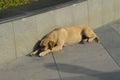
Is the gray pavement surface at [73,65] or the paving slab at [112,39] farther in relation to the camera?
the paving slab at [112,39]

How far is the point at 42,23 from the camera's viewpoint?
9.36m

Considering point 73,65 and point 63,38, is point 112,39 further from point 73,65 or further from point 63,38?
point 73,65

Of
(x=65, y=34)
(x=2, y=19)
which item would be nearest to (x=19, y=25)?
(x=2, y=19)

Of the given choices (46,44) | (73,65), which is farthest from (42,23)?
(73,65)

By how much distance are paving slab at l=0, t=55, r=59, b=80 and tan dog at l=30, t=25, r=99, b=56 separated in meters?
0.30

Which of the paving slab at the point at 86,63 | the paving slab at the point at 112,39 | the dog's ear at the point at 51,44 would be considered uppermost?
the dog's ear at the point at 51,44

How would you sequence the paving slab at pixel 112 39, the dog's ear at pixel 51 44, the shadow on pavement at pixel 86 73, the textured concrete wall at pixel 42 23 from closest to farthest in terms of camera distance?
the shadow on pavement at pixel 86 73, the textured concrete wall at pixel 42 23, the paving slab at pixel 112 39, the dog's ear at pixel 51 44

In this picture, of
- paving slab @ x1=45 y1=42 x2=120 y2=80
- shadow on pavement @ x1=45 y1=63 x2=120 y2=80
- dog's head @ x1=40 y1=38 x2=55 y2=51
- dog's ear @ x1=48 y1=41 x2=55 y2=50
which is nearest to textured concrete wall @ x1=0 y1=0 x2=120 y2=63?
dog's head @ x1=40 y1=38 x2=55 y2=51

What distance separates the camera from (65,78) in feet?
25.2

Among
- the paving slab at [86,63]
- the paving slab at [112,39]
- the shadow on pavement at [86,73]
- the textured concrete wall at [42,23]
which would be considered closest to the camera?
the shadow on pavement at [86,73]

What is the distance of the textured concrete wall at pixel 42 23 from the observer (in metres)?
8.64

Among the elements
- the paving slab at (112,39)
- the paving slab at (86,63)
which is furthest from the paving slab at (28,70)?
the paving slab at (112,39)

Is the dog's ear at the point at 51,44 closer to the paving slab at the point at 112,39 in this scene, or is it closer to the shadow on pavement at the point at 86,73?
the shadow on pavement at the point at 86,73

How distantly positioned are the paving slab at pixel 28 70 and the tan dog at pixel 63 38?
296 millimetres
